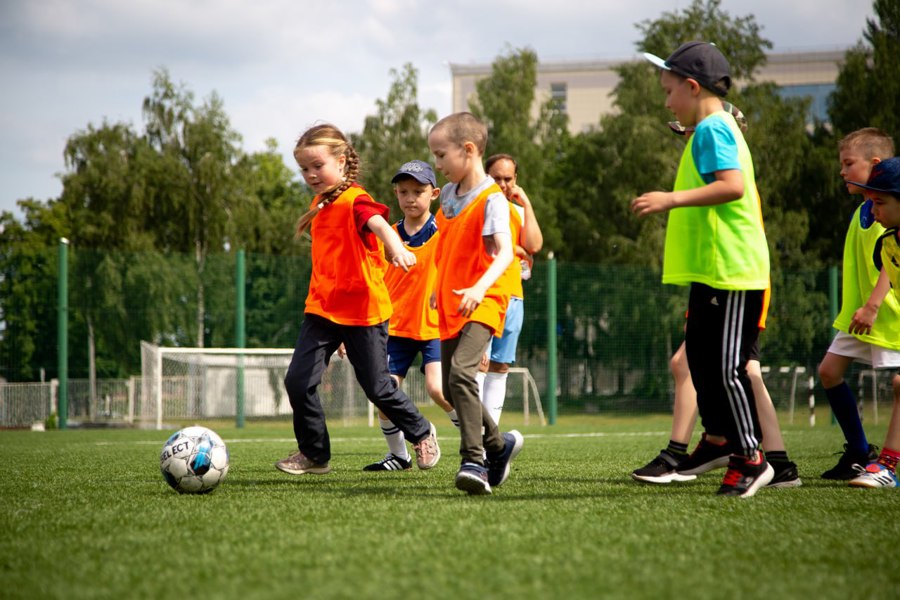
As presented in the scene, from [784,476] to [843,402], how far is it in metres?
1.01

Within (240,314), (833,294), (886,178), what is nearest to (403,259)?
(886,178)

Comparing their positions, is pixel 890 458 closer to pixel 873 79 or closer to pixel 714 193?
pixel 714 193

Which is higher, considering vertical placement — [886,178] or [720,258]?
[886,178]

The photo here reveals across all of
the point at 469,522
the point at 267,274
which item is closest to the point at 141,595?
the point at 469,522

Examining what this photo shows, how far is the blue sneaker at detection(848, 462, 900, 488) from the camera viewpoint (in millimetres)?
4379

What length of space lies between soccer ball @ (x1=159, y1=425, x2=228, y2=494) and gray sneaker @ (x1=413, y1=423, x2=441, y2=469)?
1385mm

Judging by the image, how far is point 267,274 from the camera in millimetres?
15820

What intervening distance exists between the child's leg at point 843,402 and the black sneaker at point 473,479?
2.19 m

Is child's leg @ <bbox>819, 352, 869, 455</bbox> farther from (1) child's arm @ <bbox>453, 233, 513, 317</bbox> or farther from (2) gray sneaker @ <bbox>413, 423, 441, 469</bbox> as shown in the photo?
(2) gray sneaker @ <bbox>413, 423, 441, 469</bbox>

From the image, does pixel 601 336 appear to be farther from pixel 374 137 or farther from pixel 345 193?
pixel 374 137

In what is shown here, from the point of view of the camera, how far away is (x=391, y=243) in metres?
4.30

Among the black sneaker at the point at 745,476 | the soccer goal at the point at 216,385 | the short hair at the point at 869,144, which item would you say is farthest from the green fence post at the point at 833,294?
the black sneaker at the point at 745,476

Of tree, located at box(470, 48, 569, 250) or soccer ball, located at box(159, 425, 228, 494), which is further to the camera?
tree, located at box(470, 48, 569, 250)

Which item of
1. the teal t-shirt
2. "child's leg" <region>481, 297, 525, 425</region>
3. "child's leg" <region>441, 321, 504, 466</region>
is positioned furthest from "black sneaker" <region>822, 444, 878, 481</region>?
"child's leg" <region>441, 321, 504, 466</region>
